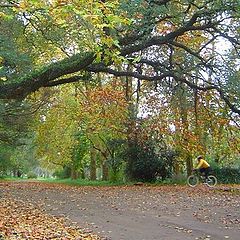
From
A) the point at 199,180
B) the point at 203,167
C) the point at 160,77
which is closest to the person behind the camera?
the point at 160,77

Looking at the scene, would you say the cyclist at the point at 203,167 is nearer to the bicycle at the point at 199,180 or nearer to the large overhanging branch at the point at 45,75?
the bicycle at the point at 199,180

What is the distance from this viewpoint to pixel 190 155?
94.9 ft

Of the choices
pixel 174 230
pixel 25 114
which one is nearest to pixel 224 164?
pixel 25 114

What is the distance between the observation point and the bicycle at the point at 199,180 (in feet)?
74.6

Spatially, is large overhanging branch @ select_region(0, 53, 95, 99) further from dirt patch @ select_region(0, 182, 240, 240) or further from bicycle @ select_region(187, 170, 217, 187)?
bicycle @ select_region(187, 170, 217, 187)

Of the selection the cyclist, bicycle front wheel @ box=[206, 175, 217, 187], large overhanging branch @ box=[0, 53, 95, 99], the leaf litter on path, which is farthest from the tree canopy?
bicycle front wheel @ box=[206, 175, 217, 187]

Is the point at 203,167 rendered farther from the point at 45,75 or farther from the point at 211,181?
the point at 45,75

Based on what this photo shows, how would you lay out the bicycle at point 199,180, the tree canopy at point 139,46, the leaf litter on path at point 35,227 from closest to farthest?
the leaf litter on path at point 35,227
the tree canopy at point 139,46
the bicycle at point 199,180

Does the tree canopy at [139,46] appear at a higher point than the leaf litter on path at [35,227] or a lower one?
higher

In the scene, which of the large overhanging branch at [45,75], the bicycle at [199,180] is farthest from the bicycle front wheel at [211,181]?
the large overhanging branch at [45,75]

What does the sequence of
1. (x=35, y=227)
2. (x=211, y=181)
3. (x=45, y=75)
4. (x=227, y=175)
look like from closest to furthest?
(x=35, y=227) < (x=45, y=75) < (x=211, y=181) < (x=227, y=175)

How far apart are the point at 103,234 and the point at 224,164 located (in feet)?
81.8

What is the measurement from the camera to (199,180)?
81.8 ft

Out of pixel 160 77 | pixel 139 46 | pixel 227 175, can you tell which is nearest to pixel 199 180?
pixel 227 175
